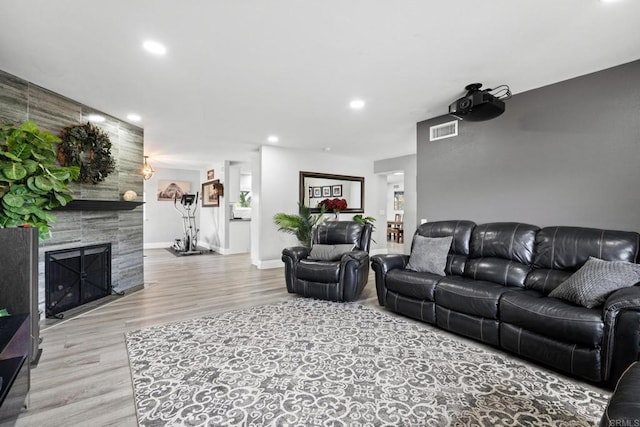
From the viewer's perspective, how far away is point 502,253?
301 centimetres

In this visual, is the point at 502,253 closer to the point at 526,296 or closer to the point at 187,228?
the point at 526,296

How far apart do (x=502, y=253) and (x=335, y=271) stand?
6.08 ft

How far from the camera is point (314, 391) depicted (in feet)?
6.32

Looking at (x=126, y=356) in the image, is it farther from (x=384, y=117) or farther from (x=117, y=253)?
(x=384, y=117)

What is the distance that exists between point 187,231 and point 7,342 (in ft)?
24.1

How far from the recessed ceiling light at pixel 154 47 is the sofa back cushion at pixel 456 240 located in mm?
3328

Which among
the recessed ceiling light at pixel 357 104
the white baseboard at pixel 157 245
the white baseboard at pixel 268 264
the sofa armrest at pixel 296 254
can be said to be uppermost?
the recessed ceiling light at pixel 357 104

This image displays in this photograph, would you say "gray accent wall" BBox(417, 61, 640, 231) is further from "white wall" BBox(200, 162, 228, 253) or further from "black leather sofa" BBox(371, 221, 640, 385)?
"white wall" BBox(200, 162, 228, 253)

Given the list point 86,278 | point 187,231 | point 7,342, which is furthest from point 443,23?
point 187,231

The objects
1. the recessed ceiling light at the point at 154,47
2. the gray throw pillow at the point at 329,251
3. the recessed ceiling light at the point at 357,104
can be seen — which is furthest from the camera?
the gray throw pillow at the point at 329,251

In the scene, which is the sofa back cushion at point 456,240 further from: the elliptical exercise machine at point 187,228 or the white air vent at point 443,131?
the elliptical exercise machine at point 187,228

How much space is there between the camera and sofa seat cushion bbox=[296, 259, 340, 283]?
12.3 feet

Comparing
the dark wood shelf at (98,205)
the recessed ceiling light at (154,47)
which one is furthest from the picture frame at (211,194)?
the recessed ceiling light at (154,47)

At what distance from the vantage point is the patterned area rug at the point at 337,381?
1707mm
